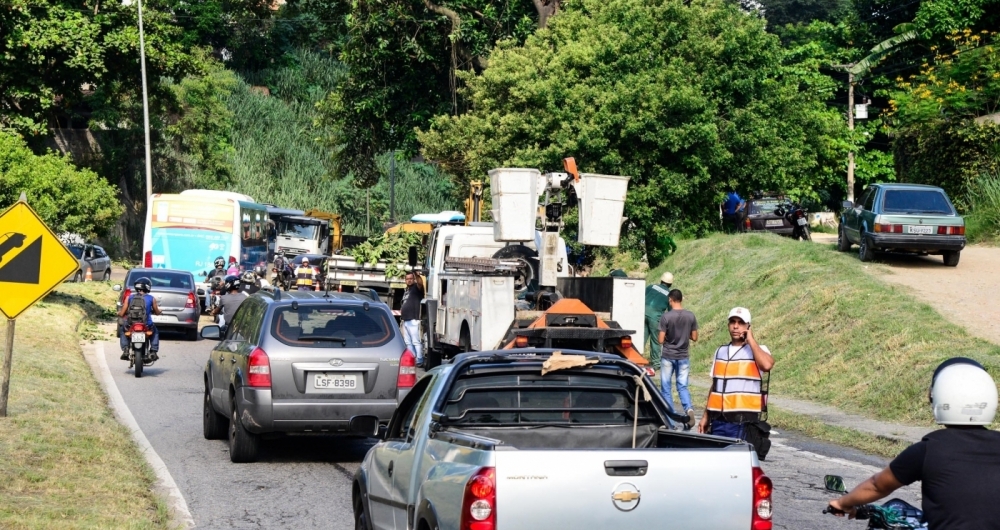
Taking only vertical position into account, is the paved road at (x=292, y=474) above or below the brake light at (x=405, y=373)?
below

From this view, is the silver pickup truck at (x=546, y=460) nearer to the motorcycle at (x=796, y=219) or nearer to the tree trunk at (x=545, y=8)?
the motorcycle at (x=796, y=219)

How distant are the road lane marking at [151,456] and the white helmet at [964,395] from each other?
6.31 m

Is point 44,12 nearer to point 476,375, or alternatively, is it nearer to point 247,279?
Answer: point 247,279

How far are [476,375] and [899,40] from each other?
1893 inches

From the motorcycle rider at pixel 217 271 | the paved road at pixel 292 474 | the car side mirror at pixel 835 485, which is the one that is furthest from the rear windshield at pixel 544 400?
the motorcycle rider at pixel 217 271

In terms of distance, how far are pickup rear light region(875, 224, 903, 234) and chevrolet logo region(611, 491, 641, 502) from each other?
67.7 feet

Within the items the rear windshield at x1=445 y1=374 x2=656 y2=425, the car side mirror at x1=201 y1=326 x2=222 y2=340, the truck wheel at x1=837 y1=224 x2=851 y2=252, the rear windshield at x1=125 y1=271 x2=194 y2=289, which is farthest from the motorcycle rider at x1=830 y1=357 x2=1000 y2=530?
the rear windshield at x1=125 y1=271 x2=194 y2=289

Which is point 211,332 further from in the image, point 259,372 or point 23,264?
point 259,372

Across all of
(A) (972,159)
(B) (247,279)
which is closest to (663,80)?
(A) (972,159)

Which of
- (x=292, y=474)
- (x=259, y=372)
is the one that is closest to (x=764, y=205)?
(x=259, y=372)

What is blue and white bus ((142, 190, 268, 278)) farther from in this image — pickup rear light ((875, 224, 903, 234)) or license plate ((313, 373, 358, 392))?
license plate ((313, 373, 358, 392))

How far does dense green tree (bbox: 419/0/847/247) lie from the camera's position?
29078 millimetres

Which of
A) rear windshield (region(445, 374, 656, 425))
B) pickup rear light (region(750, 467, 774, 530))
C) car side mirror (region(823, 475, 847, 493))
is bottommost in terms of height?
pickup rear light (region(750, 467, 774, 530))

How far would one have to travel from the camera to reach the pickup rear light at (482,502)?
18.0 ft
